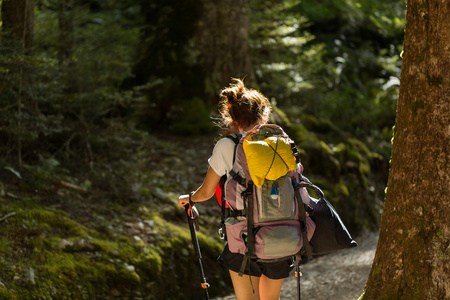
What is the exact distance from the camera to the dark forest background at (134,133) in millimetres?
5219

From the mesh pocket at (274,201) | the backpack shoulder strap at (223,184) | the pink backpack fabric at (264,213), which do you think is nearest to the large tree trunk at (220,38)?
the backpack shoulder strap at (223,184)

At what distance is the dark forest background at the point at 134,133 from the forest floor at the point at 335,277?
0.80m

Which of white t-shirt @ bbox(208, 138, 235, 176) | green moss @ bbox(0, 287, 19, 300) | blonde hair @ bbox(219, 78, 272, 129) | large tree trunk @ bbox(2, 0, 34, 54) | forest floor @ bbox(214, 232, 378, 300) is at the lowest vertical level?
forest floor @ bbox(214, 232, 378, 300)

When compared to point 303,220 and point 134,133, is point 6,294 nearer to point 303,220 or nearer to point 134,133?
point 303,220

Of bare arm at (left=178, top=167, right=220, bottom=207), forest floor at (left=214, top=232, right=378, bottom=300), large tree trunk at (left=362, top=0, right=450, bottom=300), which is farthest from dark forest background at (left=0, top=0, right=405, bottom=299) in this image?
large tree trunk at (left=362, top=0, right=450, bottom=300)

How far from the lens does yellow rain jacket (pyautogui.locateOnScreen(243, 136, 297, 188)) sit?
317 centimetres

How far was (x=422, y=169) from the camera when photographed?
11.2ft

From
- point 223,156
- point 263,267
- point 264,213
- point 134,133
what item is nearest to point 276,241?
point 264,213

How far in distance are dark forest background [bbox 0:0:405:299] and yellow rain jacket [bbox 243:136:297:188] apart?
2.44 m

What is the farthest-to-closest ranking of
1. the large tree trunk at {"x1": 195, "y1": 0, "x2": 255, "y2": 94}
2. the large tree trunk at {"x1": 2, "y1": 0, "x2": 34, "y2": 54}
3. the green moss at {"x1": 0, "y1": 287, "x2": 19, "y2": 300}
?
the large tree trunk at {"x1": 195, "y1": 0, "x2": 255, "y2": 94} < the large tree trunk at {"x1": 2, "y1": 0, "x2": 34, "y2": 54} < the green moss at {"x1": 0, "y1": 287, "x2": 19, "y2": 300}

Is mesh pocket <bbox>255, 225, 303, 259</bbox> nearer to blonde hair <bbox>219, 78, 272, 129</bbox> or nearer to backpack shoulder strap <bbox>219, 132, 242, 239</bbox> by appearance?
backpack shoulder strap <bbox>219, 132, 242, 239</bbox>

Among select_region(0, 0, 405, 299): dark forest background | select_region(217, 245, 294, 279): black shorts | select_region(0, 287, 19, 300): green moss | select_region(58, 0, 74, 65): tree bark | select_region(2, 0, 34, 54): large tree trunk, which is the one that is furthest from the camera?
select_region(58, 0, 74, 65): tree bark

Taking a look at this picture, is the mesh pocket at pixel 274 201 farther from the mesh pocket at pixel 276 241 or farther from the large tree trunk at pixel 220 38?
the large tree trunk at pixel 220 38

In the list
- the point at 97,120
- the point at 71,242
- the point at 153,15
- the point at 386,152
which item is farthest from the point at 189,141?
the point at 386,152
